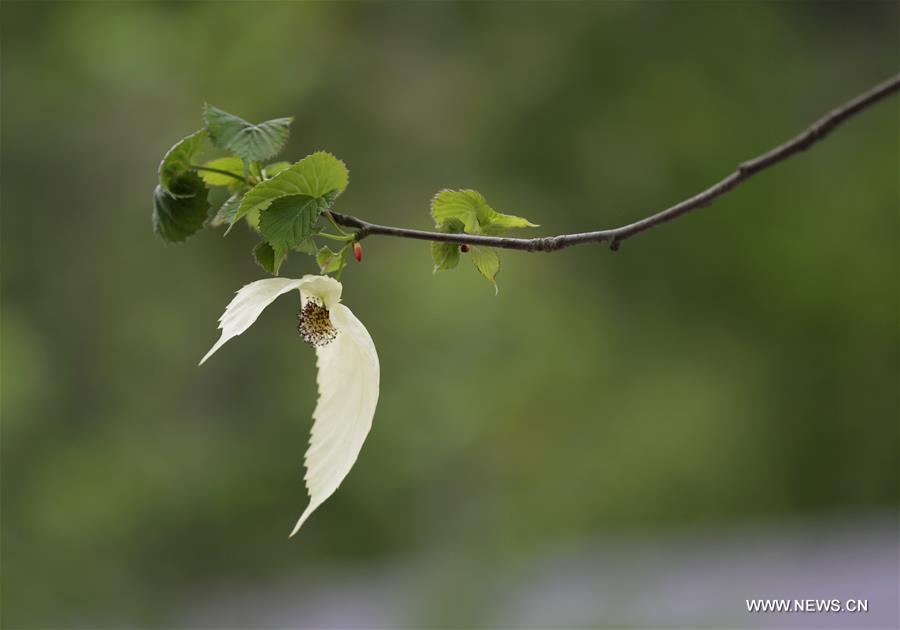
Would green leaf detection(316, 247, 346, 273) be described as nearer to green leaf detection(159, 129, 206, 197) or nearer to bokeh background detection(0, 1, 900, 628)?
green leaf detection(159, 129, 206, 197)

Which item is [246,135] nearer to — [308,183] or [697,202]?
[308,183]

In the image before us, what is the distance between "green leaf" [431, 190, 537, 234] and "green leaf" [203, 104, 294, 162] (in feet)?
0.22

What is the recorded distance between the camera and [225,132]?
15.4 inches

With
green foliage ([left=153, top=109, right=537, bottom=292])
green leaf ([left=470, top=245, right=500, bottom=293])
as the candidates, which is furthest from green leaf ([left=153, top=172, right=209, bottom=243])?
green leaf ([left=470, top=245, right=500, bottom=293])

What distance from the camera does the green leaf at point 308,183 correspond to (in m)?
0.35

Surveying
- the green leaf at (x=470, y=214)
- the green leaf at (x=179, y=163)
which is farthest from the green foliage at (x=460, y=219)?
the green leaf at (x=179, y=163)

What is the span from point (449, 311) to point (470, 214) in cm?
145

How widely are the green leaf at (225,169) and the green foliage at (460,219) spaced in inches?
3.4

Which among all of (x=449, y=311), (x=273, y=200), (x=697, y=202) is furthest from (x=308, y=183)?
(x=449, y=311)

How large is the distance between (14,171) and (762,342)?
5.05 feet

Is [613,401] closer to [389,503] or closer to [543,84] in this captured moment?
[389,503]

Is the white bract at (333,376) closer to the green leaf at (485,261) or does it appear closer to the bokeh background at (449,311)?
the green leaf at (485,261)

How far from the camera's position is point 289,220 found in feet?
1.13

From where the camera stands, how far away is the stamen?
0.38 m
